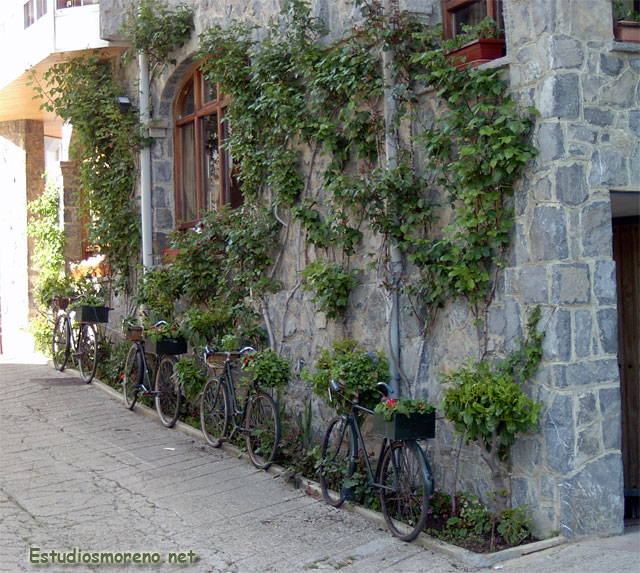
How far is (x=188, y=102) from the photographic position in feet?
33.4

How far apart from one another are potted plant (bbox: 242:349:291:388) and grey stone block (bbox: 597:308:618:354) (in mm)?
2880

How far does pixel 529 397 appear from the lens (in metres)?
5.37

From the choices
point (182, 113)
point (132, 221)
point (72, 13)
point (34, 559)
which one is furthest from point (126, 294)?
point (34, 559)

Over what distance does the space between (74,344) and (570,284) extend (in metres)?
7.52

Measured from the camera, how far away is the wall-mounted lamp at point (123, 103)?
10453 mm

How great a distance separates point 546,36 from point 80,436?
5554 millimetres

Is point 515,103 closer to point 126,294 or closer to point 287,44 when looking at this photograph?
point 287,44

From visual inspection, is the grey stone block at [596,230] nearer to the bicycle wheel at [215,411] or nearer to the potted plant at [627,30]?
the potted plant at [627,30]

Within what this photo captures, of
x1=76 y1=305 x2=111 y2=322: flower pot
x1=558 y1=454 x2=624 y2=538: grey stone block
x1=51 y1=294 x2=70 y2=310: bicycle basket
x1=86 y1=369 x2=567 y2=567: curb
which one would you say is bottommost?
x1=86 y1=369 x2=567 y2=567: curb

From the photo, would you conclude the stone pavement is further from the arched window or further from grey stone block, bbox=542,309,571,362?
the arched window

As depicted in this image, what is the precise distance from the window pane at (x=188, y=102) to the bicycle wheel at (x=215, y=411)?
3.73 meters

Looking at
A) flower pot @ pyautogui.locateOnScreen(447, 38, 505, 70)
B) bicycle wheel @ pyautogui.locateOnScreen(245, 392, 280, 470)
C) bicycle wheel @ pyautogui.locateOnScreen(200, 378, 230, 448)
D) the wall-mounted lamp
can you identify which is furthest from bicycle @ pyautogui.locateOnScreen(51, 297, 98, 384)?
flower pot @ pyautogui.locateOnScreen(447, 38, 505, 70)

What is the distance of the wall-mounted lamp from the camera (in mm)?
10453

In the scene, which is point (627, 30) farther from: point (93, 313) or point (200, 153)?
point (93, 313)
